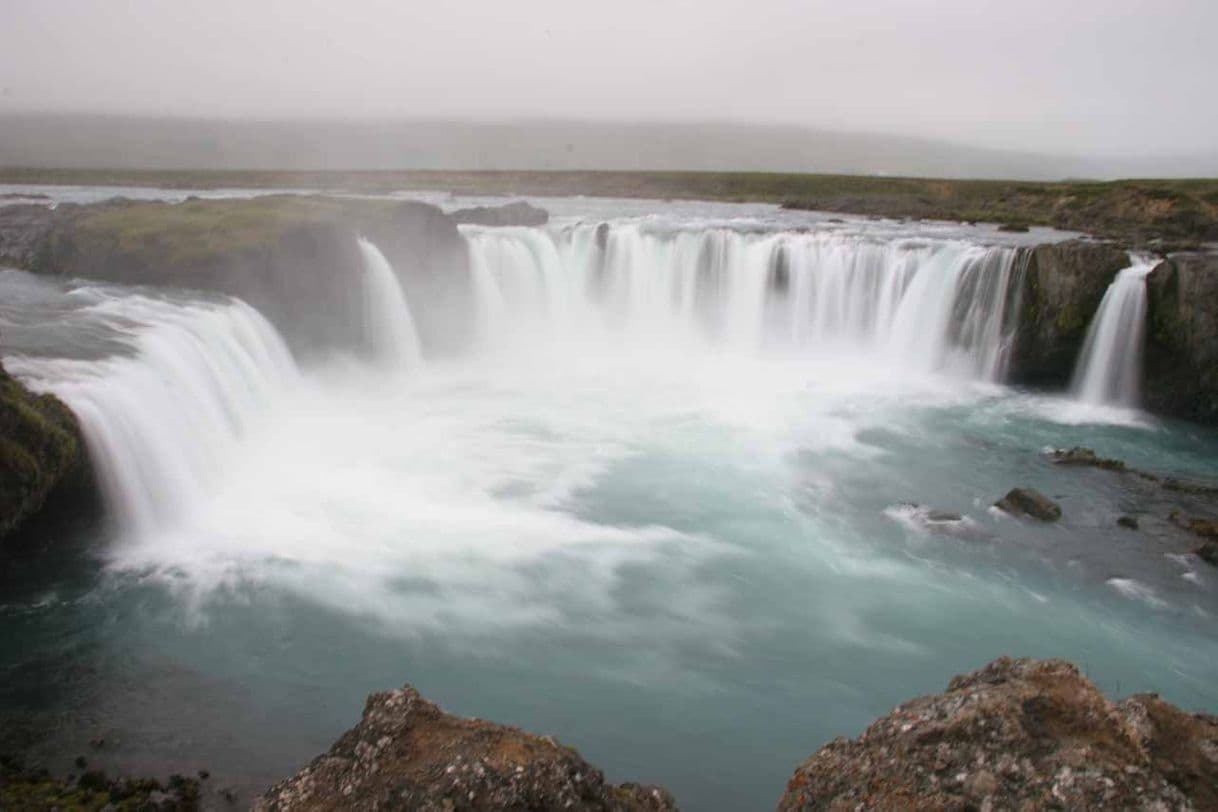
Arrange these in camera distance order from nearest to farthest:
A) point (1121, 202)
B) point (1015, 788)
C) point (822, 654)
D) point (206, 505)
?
point (1015, 788) → point (822, 654) → point (206, 505) → point (1121, 202)

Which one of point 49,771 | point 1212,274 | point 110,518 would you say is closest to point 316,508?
point 110,518

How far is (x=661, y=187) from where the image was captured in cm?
8662

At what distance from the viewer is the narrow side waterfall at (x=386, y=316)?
28266mm

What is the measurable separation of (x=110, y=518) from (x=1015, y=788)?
46.1ft

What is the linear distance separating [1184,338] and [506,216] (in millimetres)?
29978

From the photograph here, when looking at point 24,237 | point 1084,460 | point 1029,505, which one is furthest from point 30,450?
point 1084,460

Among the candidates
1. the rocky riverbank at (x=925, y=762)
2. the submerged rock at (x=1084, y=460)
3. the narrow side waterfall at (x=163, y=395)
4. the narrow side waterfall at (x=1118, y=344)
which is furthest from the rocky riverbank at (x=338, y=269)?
the rocky riverbank at (x=925, y=762)

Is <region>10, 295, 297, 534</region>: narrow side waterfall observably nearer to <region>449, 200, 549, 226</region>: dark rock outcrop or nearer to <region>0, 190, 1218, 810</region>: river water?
<region>0, 190, 1218, 810</region>: river water

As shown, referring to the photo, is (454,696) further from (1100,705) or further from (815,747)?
(1100,705)

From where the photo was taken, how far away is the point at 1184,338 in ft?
80.9

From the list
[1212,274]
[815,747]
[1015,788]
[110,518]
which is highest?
[1212,274]

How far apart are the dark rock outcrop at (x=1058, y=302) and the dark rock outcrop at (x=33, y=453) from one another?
25.4 metres

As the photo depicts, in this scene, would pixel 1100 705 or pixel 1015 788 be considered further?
pixel 1100 705

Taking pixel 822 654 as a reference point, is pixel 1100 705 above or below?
above
